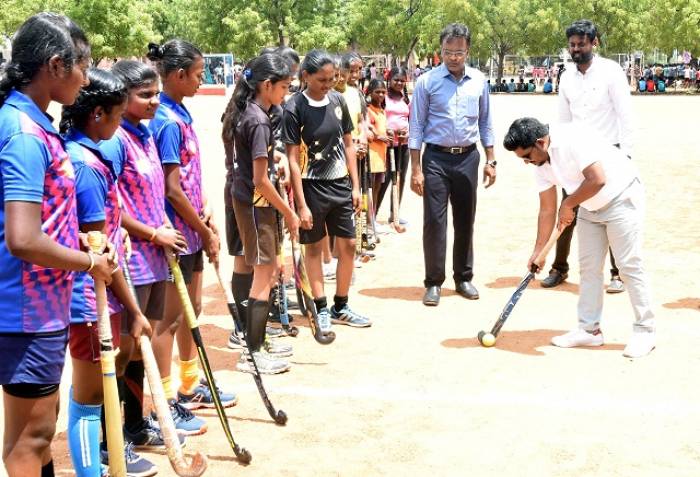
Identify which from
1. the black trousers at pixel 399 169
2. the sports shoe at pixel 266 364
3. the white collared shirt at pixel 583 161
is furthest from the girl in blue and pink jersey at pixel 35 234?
the black trousers at pixel 399 169

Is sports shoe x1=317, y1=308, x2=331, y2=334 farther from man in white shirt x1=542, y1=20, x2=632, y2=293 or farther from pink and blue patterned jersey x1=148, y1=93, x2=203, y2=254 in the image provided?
man in white shirt x1=542, y1=20, x2=632, y2=293

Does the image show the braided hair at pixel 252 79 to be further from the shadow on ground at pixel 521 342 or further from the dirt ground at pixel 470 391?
the shadow on ground at pixel 521 342

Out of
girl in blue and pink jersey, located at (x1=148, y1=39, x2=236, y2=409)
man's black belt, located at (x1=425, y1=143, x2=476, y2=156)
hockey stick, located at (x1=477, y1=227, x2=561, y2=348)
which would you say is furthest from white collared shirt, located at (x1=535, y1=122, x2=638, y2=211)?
girl in blue and pink jersey, located at (x1=148, y1=39, x2=236, y2=409)

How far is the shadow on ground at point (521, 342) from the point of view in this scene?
241 inches

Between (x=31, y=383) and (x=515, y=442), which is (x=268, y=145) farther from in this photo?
(x=31, y=383)

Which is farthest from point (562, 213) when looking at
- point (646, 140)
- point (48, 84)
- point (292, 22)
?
point (292, 22)

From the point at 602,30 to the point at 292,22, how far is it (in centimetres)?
2119

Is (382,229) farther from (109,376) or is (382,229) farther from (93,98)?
(109,376)

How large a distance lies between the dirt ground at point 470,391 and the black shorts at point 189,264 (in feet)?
2.78

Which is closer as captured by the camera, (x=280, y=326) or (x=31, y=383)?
(x=31, y=383)

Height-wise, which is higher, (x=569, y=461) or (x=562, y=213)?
(x=562, y=213)

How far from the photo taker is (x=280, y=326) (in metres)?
6.71

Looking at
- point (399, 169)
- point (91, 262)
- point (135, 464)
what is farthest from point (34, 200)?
point (399, 169)

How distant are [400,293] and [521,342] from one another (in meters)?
1.76
